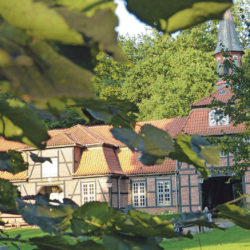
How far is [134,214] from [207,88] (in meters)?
36.5

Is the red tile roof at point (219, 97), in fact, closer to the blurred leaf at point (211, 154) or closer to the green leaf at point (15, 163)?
the green leaf at point (15, 163)

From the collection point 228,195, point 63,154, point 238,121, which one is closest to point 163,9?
point 238,121

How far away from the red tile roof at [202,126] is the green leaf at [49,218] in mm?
27250

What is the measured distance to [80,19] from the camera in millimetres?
447

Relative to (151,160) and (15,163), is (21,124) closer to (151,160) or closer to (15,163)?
(151,160)

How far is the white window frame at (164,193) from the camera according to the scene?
93.2 ft

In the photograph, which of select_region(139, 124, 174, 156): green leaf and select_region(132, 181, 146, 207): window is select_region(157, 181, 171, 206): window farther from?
select_region(139, 124, 174, 156): green leaf

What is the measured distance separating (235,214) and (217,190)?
1313 inches

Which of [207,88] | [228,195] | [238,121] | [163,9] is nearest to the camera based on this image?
[163,9]

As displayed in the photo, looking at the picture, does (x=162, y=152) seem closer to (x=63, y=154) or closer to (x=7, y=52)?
(x=7, y=52)

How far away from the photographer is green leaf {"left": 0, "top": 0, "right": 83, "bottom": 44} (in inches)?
17.5

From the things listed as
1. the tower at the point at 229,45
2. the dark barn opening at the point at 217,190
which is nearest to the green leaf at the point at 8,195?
the dark barn opening at the point at 217,190

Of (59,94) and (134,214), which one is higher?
(59,94)

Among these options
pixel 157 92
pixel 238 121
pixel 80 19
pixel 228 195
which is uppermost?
pixel 157 92
